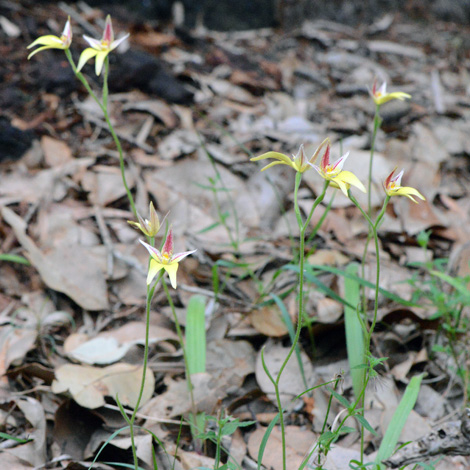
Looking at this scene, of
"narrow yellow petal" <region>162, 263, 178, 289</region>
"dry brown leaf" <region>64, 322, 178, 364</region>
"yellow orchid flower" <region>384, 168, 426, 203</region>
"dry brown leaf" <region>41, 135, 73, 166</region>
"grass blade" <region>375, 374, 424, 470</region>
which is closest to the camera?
"narrow yellow petal" <region>162, 263, 178, 289</region>

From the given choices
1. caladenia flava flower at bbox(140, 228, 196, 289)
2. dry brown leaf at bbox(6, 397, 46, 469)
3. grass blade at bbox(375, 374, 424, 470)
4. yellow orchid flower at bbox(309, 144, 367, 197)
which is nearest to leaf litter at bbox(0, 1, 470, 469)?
dry brown leaf at bbox(6, 397, 46, 469)

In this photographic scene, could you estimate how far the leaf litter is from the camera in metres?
1.90

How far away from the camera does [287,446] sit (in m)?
1.75

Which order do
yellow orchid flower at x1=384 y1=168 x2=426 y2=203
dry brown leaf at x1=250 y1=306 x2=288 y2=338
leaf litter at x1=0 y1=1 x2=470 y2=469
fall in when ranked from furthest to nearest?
dry brown leaf at x1=250 y1=306 x2=288 y2=338 < leaf litter at x1=0 y1=1 x2=470 y2=469 < yellow orchid flower at x1=384 y1=168 x2=426 y2=203

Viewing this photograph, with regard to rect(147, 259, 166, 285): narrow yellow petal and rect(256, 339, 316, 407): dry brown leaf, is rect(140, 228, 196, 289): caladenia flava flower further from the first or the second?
rect(256, 339, 316, 407): dry brown leaf

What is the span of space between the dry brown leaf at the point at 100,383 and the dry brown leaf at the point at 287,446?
1.37ft

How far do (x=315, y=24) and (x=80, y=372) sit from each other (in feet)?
14.2

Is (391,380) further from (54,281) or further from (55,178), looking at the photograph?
(55,178)

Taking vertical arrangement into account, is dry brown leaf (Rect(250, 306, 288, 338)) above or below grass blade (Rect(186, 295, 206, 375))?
below

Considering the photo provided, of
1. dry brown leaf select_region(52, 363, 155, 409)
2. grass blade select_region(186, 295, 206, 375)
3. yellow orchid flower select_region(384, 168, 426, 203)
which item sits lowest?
dry brown leaf select_region(52, 363, 155, 409)

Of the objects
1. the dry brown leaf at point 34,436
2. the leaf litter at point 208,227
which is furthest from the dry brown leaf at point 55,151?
the dry brown leaf at point 34,436

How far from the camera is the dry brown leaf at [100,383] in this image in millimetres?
1789

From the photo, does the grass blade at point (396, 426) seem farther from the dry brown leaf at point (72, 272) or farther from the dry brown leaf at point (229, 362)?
the dry brown leaf at point (72, 272)

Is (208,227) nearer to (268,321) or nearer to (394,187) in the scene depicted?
(268,321)
